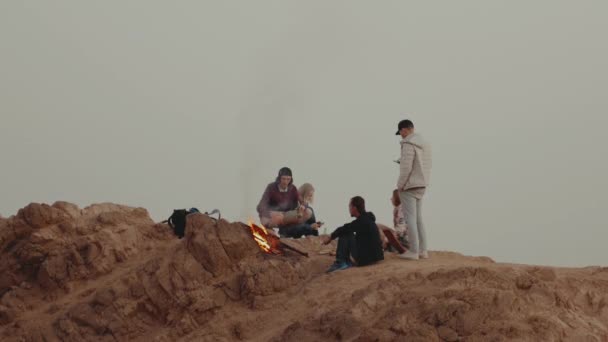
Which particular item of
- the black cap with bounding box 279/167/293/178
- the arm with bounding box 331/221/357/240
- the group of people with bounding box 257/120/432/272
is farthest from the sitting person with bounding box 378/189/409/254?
the black cap with bounding box 279/167/293/178

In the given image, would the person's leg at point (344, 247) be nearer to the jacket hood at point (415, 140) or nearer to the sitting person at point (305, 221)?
the jacket hood at point (415, 140)

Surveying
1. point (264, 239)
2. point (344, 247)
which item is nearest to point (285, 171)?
point (264, 239)

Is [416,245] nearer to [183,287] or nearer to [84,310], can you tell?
[183,287]

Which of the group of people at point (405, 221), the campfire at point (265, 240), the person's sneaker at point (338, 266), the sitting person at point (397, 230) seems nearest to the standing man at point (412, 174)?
the group of people at point (405, 221)

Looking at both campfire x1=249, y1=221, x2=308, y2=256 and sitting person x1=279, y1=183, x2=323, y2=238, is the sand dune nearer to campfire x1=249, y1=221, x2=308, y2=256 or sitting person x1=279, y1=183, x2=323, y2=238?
campfire x1=249, y1=221, x2=308, y2=256

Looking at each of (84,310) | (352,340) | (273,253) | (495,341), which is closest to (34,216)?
(84,310)

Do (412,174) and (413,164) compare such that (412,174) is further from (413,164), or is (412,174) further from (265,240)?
(265,240)

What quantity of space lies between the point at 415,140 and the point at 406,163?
16.7 inches

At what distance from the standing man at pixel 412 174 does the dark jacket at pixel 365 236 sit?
602 millimetres

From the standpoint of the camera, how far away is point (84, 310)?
486 inches

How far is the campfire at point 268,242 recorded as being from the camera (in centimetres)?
1204

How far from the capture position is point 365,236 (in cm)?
1128

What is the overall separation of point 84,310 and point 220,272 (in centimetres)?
267

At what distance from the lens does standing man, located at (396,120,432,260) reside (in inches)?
447
